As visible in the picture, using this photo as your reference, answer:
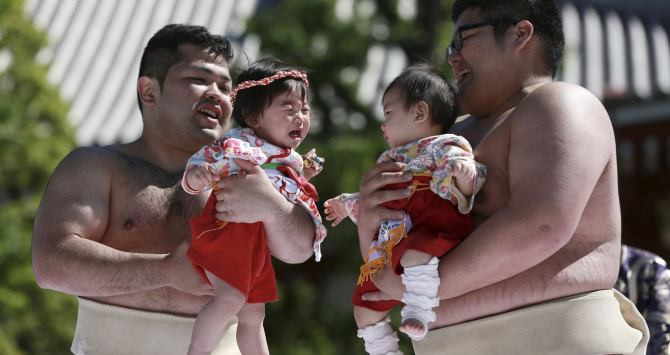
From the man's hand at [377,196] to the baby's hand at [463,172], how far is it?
16 centimetres

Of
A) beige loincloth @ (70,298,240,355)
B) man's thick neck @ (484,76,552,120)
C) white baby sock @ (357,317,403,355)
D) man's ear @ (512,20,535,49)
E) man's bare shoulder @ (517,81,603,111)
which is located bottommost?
beige loincloth @ (70,298,240,355)

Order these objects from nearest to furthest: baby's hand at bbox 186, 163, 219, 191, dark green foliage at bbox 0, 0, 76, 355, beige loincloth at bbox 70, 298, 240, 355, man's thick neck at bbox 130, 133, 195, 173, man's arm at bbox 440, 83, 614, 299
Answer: man's arm at bbox 440, 83, 614, 299
baby's hand at bbox 186, 163, 219, 191
beige loincloth at bbox 70, 298, 240, 355
man's thick neck at bbox 130, 133, 195, 173
dark green foliage at bbox 0, 0, 76, 355

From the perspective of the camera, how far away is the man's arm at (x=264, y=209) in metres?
2.70

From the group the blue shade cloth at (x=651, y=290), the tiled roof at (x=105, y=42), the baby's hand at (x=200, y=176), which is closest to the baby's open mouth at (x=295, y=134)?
the baby's hand at (x=200, y=176)

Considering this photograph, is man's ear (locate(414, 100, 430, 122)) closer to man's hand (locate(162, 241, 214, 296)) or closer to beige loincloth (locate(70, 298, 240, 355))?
man's hand (locate(162, 241, 214, 296))

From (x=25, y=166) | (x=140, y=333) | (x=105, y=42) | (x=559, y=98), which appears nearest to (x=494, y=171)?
(x=559, y=98)

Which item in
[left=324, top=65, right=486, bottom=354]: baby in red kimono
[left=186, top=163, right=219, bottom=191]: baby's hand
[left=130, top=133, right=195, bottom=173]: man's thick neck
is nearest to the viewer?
[left=324, top=65, right=486, bottom=354]: baby in red kimono

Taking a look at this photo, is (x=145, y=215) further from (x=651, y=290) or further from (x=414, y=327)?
(x=651, y=290)

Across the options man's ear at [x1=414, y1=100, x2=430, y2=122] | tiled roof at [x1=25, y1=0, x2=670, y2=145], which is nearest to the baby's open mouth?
man's ear at [x1=414, y1=100, x2=430, y2=122]

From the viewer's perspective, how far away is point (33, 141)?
7824 mm

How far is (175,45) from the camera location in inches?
128

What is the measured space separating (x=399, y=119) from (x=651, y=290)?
50.0 inches

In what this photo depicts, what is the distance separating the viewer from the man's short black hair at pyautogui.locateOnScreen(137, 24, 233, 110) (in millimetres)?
3252

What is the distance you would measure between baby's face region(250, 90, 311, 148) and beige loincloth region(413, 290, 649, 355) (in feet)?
2.31
